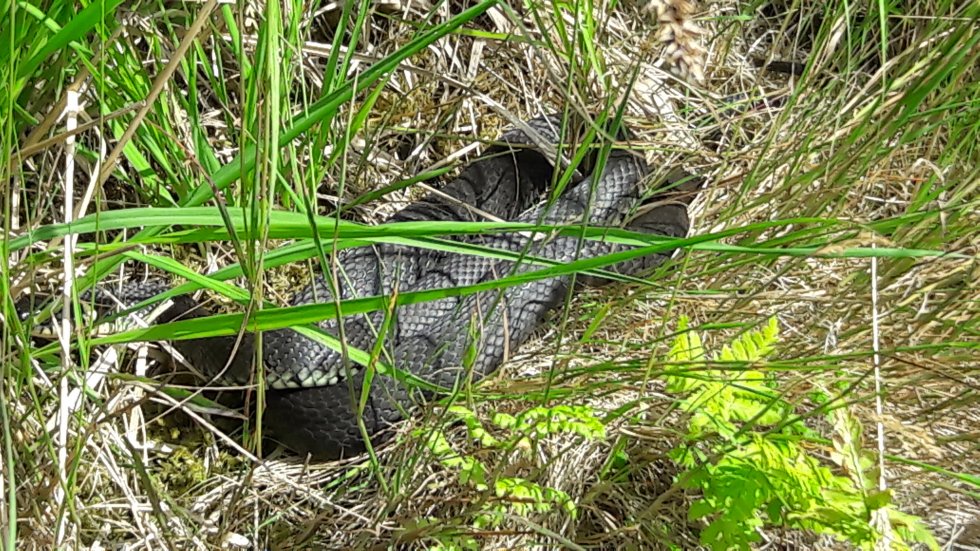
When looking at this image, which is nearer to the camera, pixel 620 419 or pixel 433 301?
pixel 620 419

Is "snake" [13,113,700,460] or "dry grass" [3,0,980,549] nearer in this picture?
"dry grass" [3,0,980,549]

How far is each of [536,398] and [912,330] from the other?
0.82 metres

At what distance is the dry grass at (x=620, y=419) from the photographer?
1626 mm

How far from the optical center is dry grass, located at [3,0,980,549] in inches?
64.0

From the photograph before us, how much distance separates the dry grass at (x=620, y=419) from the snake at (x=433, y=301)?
0.31ft

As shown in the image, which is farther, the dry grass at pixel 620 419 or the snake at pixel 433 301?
the snake at pixel 433 301

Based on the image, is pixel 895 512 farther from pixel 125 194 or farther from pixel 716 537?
pixel 125 194

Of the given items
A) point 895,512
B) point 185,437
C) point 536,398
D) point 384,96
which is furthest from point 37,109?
→ point 895,512

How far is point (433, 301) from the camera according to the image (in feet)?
8.51

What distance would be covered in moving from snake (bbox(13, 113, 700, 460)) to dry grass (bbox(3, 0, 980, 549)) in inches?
3.7

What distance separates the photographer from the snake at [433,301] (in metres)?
2.18

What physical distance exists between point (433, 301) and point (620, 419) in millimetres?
846

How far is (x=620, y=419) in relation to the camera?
192 cm

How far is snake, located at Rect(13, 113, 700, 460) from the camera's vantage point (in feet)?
7.16
